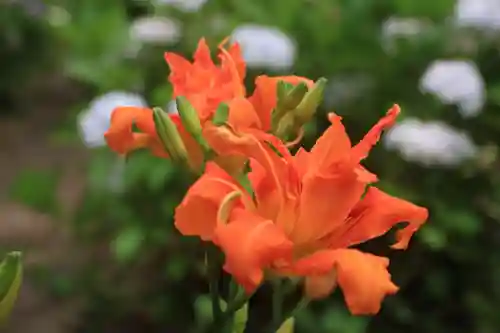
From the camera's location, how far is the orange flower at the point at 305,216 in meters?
0.37

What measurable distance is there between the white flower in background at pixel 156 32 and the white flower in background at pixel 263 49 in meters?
0.18

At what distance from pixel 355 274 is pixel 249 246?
1.7 inches

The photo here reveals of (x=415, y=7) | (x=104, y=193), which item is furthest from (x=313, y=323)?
(x=415, y=7)

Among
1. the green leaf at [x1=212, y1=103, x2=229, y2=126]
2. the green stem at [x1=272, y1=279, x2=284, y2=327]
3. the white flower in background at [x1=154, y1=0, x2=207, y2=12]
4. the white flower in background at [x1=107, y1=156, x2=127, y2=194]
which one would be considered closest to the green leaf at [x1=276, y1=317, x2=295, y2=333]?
the green stem at [x1=272, y1=279, x2=284, y2=327]

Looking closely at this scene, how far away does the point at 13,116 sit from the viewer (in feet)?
10.9

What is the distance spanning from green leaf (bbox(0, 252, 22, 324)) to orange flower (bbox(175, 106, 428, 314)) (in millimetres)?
88

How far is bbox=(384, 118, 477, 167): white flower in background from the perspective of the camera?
1373mm

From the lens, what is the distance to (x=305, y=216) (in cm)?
41

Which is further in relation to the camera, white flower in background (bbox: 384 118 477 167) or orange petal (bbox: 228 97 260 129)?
white flower in background (bbox: 384 118 477 167)

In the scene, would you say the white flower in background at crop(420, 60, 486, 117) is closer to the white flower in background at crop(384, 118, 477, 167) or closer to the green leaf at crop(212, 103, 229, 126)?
the white flower in background at crop(384, 118, 477, 167)

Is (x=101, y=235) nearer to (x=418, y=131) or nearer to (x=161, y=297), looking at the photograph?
(x=161, y=297)

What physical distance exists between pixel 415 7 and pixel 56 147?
165 cm

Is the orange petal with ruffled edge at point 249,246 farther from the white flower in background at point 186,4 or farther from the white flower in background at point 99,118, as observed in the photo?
the white flower in background at point 186,4

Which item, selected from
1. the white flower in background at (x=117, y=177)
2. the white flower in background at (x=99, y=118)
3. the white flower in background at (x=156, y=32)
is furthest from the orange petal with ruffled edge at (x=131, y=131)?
the white flower in background at (x=156, y=32)
